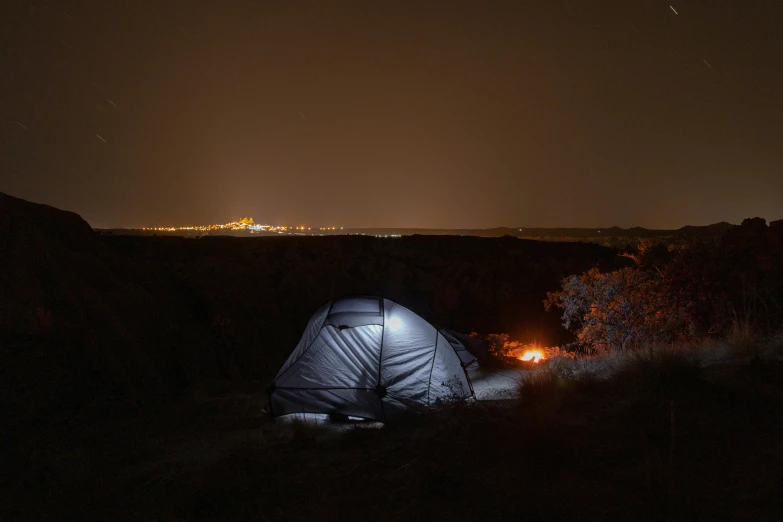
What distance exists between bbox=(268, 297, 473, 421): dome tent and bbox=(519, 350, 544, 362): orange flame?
14.1ft

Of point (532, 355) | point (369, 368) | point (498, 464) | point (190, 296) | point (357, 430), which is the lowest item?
point (532, 355)

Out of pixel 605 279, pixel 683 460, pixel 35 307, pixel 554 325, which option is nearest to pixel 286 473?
pixel 683 460

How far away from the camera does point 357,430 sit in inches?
304

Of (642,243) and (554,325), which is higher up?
(642,243)

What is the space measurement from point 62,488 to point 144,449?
5.85 feet

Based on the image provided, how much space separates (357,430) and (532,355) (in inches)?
319

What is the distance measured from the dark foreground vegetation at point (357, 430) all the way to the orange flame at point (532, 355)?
4.47 feet

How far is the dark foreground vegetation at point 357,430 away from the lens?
4.87 m

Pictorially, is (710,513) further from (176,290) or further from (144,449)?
(176,290)

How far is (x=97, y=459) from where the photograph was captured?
7457 millimetres

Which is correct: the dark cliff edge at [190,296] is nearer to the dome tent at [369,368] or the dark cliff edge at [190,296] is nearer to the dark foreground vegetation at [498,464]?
the dark foreground vegetation at [498,464]

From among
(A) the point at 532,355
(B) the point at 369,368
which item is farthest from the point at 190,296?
(A) the point at 532,355

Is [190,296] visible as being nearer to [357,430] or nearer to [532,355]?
[532,355]

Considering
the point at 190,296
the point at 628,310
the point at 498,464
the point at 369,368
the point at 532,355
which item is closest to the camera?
the point at 498,464
